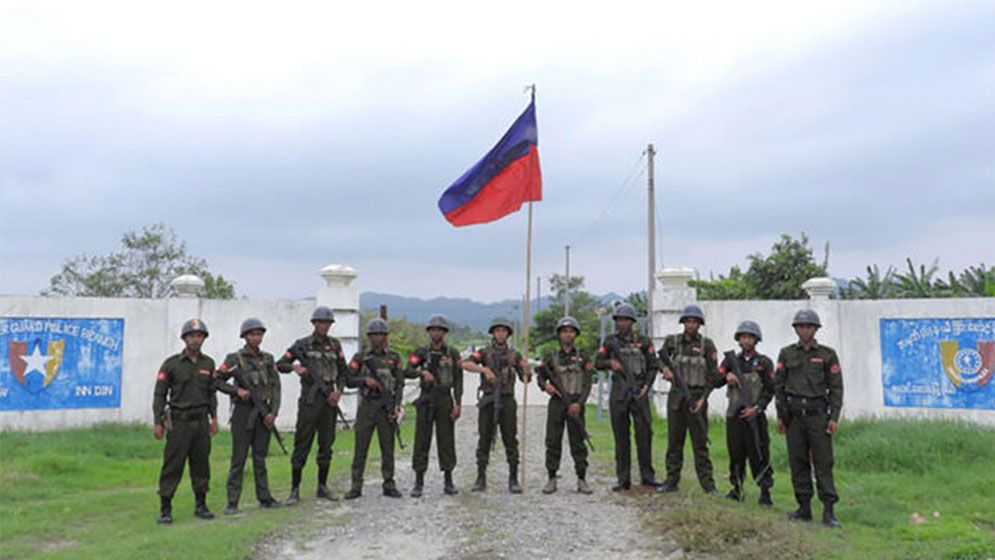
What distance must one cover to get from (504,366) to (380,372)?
1259 mm

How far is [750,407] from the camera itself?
6.94 m

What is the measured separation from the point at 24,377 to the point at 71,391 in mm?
612

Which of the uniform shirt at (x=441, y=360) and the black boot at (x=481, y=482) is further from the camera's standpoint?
the black boot at (x=481, y=482)

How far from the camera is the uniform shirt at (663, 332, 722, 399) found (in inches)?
291

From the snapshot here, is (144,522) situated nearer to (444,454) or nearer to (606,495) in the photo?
(444,454)

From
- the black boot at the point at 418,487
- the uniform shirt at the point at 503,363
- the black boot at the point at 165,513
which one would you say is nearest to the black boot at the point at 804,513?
the uniform shirt at the point at 503,363

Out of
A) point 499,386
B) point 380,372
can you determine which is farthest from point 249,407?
point 499,386

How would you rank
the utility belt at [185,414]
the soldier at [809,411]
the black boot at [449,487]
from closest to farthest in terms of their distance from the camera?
the soldier at [809,411] < the utility belt at [185,414] < the black boot at [449,487]

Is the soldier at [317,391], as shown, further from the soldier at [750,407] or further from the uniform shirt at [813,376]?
the uniform shirt at [813,376]

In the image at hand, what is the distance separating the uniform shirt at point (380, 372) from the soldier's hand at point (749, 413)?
132 inches

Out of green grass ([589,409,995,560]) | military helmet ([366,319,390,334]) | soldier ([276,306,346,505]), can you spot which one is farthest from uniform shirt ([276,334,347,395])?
green grass ([589,409,995,560])

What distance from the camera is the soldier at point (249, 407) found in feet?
22.9

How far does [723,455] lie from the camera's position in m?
9.82

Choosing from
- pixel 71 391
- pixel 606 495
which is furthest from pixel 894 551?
pixel 71 391
